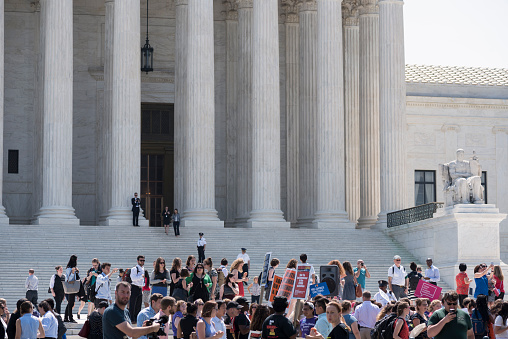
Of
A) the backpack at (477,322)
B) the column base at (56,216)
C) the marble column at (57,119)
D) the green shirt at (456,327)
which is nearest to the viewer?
the green shirt at (456,327)

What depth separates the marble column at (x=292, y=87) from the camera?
5656cm

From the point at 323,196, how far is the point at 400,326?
3204 cm

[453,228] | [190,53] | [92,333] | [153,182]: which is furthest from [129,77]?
[92,333]

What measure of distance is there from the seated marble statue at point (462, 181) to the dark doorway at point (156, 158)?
18.0m

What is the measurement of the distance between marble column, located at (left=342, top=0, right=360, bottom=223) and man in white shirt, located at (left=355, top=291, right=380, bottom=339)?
111 ft

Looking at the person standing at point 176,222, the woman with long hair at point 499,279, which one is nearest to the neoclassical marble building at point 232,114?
the person standing at point 176,222

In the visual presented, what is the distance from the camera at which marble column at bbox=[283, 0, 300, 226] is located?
2227 inches

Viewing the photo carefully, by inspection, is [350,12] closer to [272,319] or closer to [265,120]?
[265,120]

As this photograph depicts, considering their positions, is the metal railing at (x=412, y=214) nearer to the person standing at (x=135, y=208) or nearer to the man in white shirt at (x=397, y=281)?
the man in white shirt at (x=397, y=281)

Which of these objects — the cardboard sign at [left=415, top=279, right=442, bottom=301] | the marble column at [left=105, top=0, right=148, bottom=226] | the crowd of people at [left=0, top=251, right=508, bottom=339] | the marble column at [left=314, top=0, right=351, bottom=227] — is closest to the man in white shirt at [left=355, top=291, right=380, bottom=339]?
the crowd of people at [left=0, top=251, right=508, bottom=339]

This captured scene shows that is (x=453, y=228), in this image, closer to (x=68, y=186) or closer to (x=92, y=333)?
(x=68, y=186)

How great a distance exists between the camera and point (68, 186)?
4634 cm

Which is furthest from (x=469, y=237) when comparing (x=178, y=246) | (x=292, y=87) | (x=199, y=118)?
(x=292, y=87)

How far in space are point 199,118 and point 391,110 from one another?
9.51 metres
